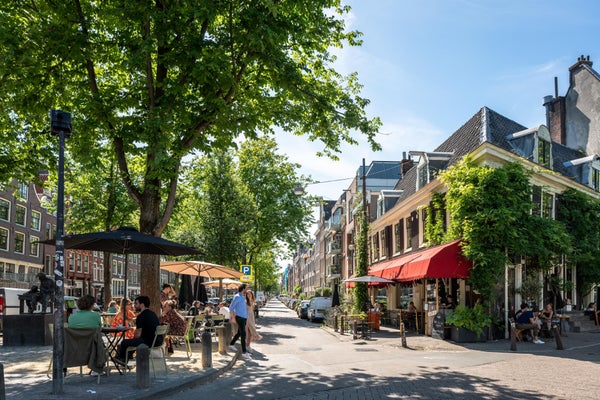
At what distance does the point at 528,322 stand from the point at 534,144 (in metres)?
7.63

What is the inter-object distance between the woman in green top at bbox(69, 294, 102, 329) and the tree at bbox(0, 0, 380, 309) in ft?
10.5

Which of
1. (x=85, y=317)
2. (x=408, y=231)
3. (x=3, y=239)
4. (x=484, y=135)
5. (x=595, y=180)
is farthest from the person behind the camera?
(x=3, y=239)

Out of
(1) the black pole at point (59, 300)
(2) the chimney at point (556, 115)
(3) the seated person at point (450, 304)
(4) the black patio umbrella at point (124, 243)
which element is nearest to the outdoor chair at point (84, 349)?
(1) the black pole at point (59, 300)

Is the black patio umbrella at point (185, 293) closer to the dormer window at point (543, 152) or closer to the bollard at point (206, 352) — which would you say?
the bollard at point (206, 352)

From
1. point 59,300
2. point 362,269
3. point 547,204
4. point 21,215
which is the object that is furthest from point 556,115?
point 21,215

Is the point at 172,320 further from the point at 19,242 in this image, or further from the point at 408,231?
the point at 19,242

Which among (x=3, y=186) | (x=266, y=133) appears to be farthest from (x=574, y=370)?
(x=3, y=186)

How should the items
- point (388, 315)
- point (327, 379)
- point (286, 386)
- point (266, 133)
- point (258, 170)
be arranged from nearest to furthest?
point (286, 386), point (327, 379), point (266, 133), point (388, 315), point (258, 170)

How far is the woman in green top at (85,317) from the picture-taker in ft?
31.5

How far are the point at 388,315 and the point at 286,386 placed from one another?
72.4 feet

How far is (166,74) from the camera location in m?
13.8

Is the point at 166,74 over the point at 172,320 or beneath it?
over

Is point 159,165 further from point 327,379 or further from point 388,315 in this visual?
point 388,315

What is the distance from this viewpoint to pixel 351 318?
2242 centimetres
